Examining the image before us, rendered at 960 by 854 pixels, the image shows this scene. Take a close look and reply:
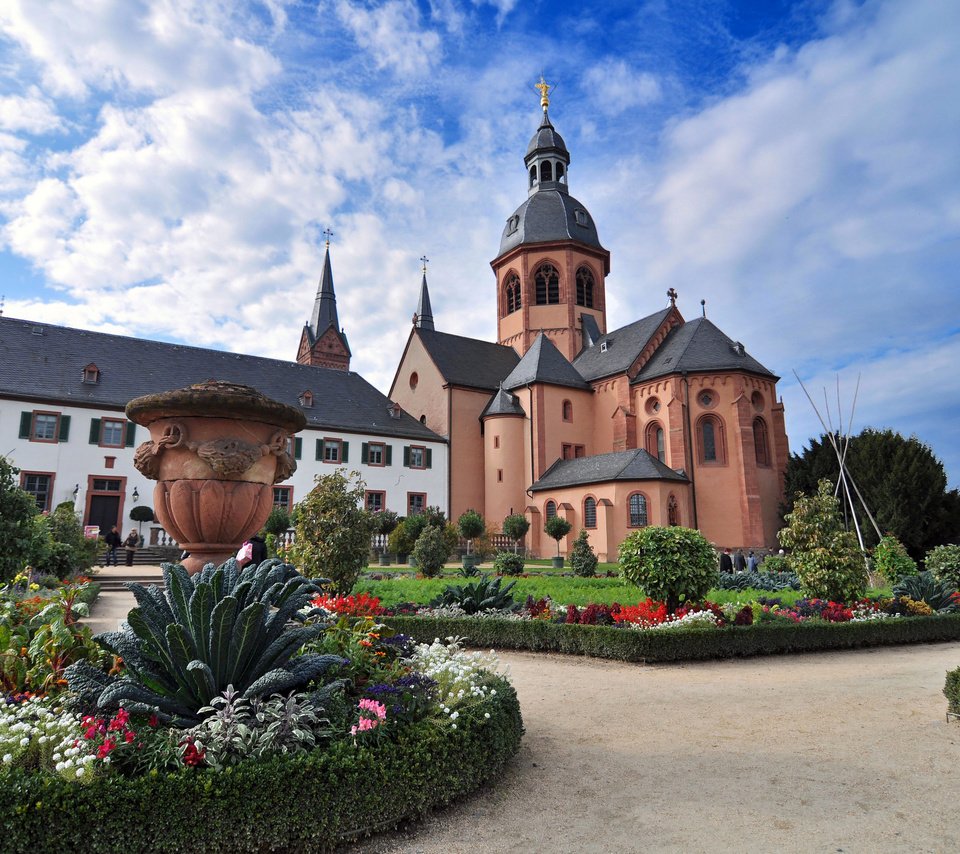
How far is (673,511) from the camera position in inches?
1225

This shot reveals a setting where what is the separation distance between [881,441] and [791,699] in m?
32.4

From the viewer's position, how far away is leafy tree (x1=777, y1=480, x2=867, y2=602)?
488 inches

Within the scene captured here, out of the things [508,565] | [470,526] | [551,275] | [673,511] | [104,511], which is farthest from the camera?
[551,275]

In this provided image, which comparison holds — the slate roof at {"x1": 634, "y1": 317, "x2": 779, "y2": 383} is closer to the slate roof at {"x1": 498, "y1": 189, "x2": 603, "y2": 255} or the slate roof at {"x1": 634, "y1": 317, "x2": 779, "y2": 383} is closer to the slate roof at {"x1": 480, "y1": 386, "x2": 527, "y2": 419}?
the slate roof at {"x1": 480, "y1": 386, "x2": 527, "y2": 419}

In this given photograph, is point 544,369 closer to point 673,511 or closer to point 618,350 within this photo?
point 618,350

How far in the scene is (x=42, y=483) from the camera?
28031mm

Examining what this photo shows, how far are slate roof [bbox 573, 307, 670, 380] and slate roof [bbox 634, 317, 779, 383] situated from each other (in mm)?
1067

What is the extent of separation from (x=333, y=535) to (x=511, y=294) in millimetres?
36341

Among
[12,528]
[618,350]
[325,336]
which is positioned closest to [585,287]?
[618,350]

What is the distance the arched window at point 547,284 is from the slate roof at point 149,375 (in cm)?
1269

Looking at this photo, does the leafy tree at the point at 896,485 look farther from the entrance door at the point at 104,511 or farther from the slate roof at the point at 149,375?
the entrance door at the point at 104,511

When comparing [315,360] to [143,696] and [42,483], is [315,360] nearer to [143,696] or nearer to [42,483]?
[42,483]

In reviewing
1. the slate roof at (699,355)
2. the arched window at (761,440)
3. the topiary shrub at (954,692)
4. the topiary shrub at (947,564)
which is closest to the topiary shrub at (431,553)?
the topiary shrub at (947,564)

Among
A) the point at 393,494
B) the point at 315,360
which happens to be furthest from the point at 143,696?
the point at 315,360
